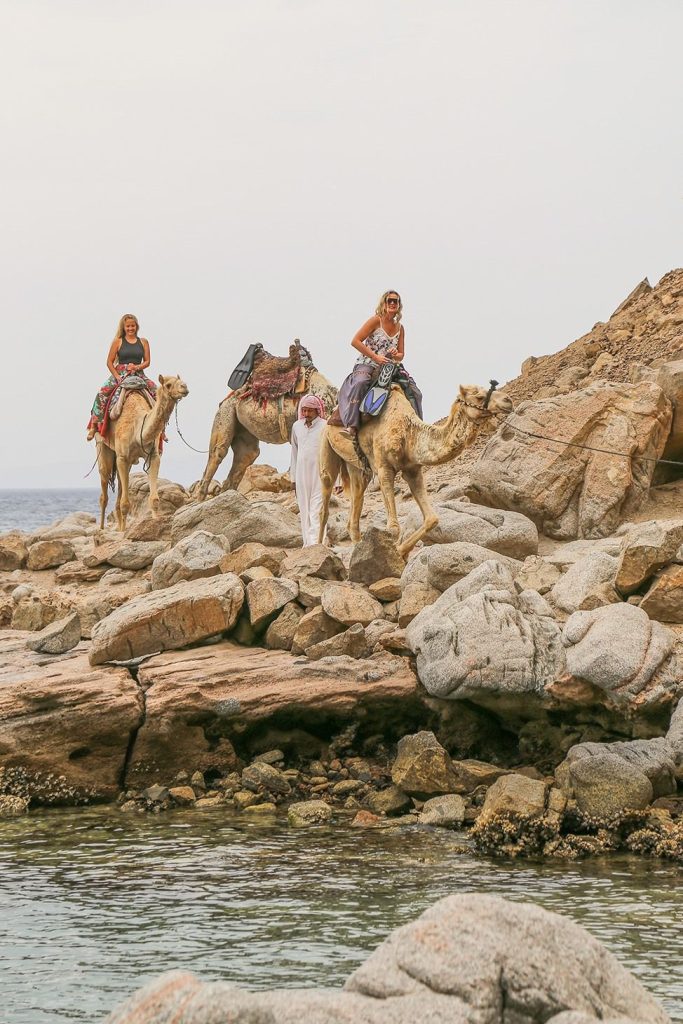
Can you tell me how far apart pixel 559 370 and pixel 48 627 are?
1516 centimetres

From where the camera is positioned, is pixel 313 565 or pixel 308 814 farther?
pixel 313 565

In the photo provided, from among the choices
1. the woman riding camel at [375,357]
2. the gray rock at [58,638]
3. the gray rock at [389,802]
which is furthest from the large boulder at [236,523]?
the gray rock at [389,802]

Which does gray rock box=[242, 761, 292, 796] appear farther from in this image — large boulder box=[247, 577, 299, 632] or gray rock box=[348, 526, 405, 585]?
gray rock box=[348, 526, 405, 585]

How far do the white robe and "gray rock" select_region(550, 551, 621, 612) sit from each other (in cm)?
467

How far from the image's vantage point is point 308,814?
38.9 ft

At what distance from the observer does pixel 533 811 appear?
10906 millimetres

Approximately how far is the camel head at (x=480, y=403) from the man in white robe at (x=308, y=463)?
3.02m

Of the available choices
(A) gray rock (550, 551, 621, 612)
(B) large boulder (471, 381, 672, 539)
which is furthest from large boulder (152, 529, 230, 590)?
(B) large boulder (471, 381, 672, 539)

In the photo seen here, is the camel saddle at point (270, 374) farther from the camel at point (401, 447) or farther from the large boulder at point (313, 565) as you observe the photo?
the large boulder at point (313, 565)

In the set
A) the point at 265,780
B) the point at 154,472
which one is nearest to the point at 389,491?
the point at 265,780

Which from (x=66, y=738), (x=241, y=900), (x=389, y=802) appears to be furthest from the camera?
(x=66, y=738)

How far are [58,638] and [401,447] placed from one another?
15.9ft

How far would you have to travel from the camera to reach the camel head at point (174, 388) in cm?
2131

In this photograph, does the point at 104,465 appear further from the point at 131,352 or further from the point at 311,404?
the point at 311,404
